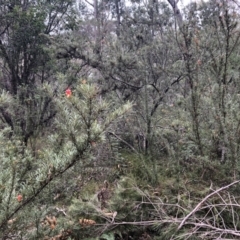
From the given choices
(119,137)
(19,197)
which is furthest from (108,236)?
(119,137)

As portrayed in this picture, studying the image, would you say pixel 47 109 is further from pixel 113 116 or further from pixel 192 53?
pixel 113 116

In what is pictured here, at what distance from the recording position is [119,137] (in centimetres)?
462

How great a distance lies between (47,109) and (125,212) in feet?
12.5

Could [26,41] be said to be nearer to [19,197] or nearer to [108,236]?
[108,236]

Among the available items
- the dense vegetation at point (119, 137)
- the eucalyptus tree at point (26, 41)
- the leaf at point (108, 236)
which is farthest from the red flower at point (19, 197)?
the eucalyptus tree at point (26, 41)

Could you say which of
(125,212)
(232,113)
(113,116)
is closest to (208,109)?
(232,113)

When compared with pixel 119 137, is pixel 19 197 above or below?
above

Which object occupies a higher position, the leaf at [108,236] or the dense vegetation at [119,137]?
the dense vegetation at [119,137]

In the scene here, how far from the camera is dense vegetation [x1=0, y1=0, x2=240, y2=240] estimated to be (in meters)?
1.52

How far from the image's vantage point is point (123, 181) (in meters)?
3.03

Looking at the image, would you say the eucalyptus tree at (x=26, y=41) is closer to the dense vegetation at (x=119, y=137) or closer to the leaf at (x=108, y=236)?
the dense vegetation at (x=119, y=137)

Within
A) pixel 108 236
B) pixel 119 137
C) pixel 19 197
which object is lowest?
pixel 108 236

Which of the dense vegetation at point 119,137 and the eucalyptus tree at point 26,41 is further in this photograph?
the eucalyptus tree at point 26,41

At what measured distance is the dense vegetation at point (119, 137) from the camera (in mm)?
1519
